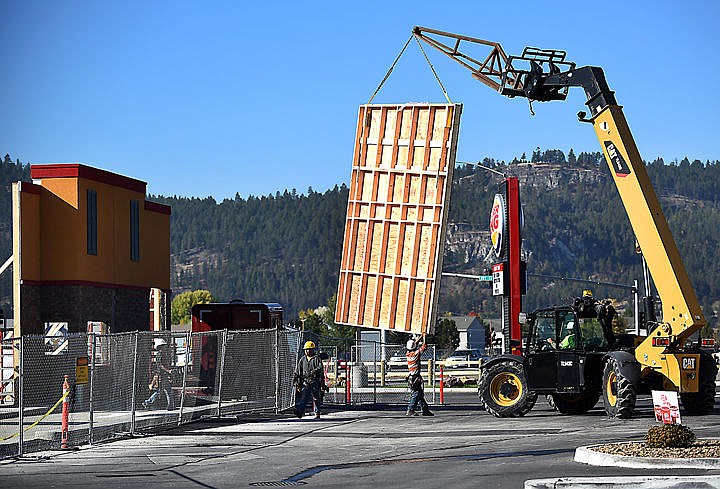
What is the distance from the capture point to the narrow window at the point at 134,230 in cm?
4038

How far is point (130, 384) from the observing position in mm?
23688

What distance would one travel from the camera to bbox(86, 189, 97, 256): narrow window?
36.6 meters

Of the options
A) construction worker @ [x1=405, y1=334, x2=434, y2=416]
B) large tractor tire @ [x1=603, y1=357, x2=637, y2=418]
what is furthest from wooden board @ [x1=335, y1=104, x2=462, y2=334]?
large tractor tire @ [x1=603, y1=357, x2=637, y2=418]

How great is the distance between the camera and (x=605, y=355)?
24.3m

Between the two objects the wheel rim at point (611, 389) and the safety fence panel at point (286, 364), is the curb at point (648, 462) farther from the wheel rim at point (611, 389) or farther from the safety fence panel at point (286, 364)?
the safety fence panel at point (286, 364)

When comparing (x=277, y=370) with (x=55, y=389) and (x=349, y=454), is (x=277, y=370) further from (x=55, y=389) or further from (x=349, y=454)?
(x=349, y=454)

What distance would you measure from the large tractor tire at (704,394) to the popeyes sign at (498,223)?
12.4 meters

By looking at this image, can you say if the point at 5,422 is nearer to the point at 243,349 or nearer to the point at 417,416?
the point at 243,349

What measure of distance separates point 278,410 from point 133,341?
5559mm

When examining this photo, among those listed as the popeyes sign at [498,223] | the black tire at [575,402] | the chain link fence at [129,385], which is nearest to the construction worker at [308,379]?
the chain link fence at [129,385]

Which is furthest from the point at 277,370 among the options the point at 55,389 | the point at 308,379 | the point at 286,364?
the point at 55,389

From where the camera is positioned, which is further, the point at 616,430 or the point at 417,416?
the point at 417,416

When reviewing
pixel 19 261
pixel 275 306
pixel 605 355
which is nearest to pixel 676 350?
pixel 605 355

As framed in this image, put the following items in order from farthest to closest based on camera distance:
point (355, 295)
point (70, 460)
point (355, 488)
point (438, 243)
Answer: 1. point (355, 295)
2. point (438, 243)
3. point (70, 460)
4. point (355, 488)
